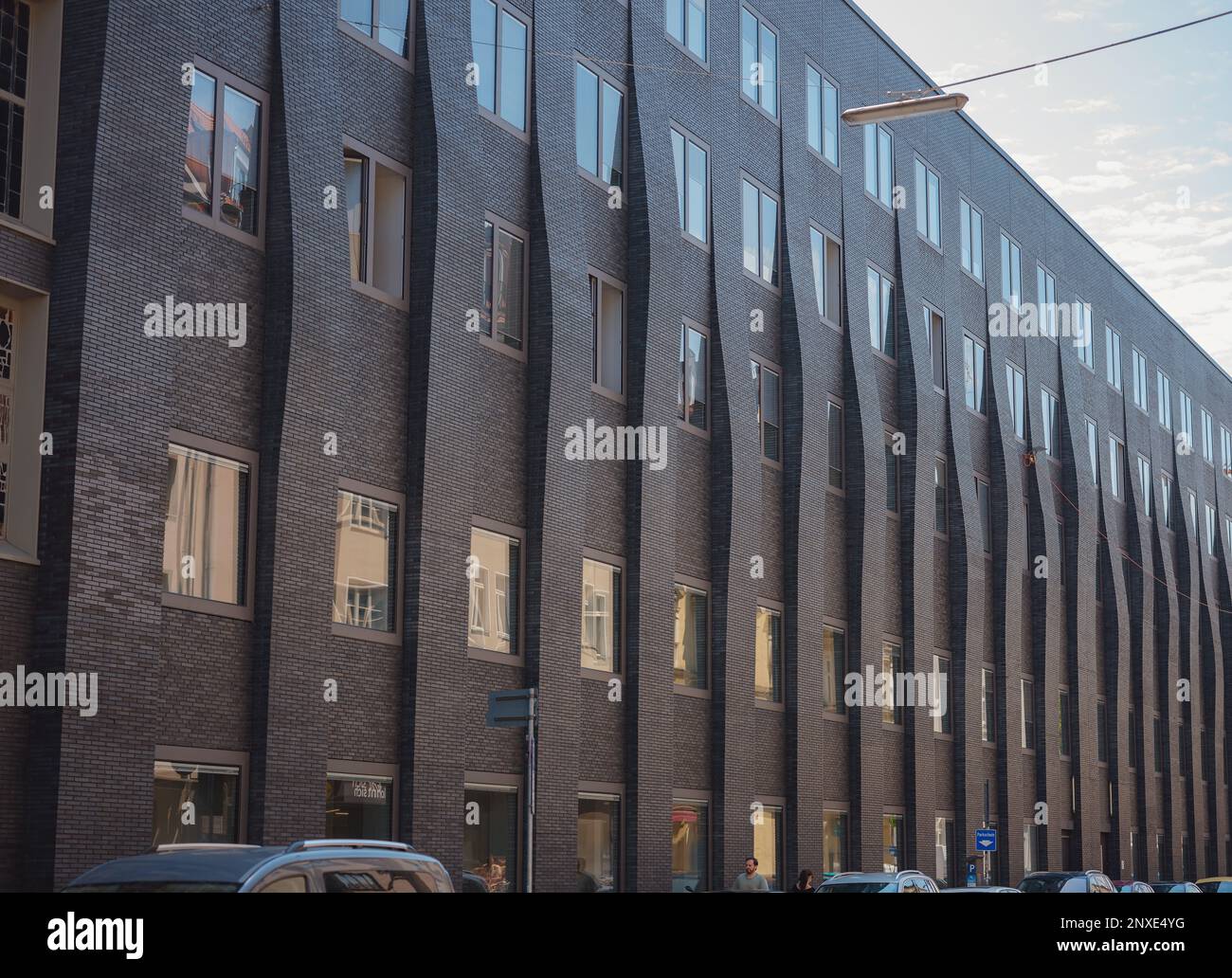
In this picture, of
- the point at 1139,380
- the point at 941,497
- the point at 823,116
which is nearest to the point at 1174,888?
the point at 941,497

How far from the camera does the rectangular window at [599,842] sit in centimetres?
2620

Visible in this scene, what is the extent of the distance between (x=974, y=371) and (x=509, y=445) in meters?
22.0

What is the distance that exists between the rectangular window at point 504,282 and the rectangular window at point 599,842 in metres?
7.48

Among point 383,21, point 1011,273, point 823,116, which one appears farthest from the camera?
point 1011,273

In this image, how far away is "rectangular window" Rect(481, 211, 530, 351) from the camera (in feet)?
82.7

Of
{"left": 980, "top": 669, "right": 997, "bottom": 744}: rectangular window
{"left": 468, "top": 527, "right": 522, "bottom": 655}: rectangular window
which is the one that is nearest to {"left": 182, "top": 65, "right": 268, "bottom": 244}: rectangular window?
{"left": 468, "top": 527, "right": 522, "bottom": 655}: rectangular window

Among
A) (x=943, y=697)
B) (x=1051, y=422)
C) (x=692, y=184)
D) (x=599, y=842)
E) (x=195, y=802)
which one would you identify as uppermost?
(x=692, y=184)

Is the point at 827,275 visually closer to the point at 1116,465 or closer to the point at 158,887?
the point at 1116,465

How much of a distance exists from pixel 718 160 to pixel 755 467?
599 centimetres

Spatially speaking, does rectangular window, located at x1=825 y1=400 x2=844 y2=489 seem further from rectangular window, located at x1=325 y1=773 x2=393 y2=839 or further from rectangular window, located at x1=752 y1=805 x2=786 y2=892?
rectangular window, located at x1=325 y1=773 x2=393 y2=839

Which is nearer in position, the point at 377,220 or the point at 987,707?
the point at 377,220

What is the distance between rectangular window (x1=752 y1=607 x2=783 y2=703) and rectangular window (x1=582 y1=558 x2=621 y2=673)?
14.8 feet

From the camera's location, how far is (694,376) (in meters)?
30.5

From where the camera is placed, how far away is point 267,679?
19.8 m
